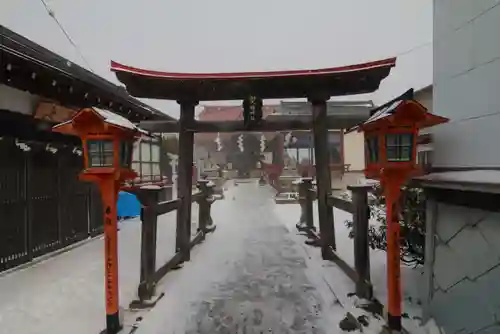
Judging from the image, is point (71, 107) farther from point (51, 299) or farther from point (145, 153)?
point (145, 153)

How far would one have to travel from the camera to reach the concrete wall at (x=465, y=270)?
2.77 m

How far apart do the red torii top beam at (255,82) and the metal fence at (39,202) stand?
93.1 inches

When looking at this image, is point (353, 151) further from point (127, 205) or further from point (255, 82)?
point (255, 82)

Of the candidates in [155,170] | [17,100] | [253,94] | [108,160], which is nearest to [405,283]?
[253,94]

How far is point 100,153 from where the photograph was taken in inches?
136

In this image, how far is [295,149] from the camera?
2317cm

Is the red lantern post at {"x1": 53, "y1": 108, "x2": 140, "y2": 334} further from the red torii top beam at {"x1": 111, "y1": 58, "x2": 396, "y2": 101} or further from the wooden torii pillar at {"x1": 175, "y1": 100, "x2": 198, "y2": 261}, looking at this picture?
the wooden torii pillar at {"x1": 175, "y1": 100, "x2": 198, "y2": 261}

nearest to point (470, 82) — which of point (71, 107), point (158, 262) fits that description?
point (158, 262)

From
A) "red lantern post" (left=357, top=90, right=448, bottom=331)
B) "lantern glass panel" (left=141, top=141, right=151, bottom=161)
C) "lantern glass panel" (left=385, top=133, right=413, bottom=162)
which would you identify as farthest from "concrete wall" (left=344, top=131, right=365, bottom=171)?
"lantern glass panel" (left=385, top=133, right=413, bottom=162)

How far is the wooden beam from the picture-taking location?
650cm

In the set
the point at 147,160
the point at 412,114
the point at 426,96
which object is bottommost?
the point at 147,160

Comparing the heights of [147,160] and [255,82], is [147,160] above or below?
below

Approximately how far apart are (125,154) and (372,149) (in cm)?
250

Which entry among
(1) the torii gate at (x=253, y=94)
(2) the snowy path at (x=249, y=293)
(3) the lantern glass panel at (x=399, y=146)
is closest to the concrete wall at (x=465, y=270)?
(3) the lantern glass panel at (x=399, y=146)
